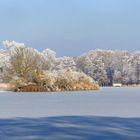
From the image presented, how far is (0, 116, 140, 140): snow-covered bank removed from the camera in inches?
294

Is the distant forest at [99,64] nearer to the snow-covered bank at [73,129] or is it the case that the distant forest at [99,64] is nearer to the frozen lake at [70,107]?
the frozen lake at [70,107]

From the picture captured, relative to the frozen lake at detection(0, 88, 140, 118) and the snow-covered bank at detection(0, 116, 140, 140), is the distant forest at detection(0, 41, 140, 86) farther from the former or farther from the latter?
the snow-covered bank at detection(0, 116, 140, 140)

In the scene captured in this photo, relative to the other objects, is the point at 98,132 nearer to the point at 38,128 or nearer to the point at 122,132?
the point at 122,132

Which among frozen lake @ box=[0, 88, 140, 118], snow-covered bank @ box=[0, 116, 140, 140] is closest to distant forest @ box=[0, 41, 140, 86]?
frozen lake @ box=[0, 88, 140, 118]

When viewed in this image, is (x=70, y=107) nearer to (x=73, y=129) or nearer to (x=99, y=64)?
(x=73, y=129)

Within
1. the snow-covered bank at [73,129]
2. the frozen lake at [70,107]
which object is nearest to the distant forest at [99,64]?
the frozen lake at [70,107]

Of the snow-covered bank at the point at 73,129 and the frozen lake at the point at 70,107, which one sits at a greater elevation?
the frozen lake at the point at 70,107

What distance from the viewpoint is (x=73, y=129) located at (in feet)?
→ 27.5

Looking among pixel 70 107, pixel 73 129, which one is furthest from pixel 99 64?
pixel 73 129

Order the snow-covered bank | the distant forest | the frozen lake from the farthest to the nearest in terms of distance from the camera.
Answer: the distant forest, the frozen lake, the snow-covered bank

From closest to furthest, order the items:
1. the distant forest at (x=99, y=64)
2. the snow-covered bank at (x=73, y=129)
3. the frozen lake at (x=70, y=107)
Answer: the snow-covered bank at (x=73, y=129)
the frozen lake at (x=70, y=107)
the distant forest at (x=99, y=64)

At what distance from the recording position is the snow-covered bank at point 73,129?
24.5ft

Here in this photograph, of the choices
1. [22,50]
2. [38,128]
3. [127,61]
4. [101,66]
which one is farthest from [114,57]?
[38,128]

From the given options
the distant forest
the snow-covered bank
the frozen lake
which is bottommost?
the snow-covered bank
